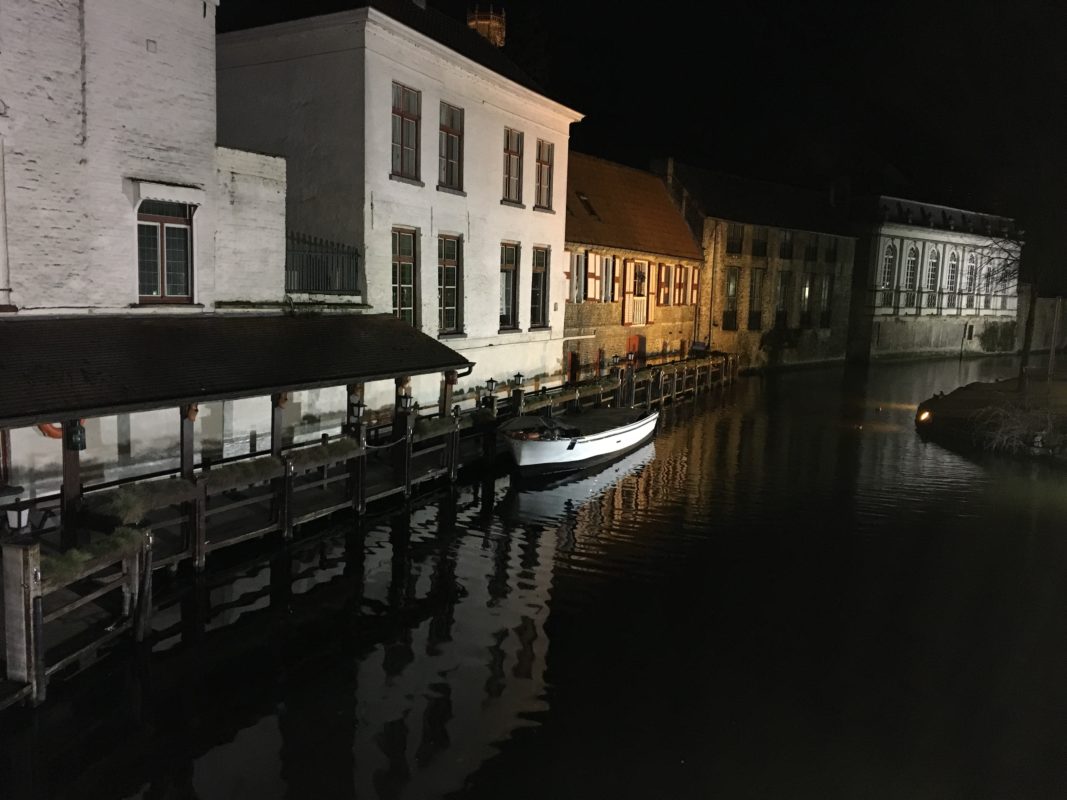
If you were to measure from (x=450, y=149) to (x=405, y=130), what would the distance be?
1763 millimetres

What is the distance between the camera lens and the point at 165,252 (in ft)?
43.5

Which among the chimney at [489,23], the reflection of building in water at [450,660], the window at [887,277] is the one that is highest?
the chimney at [489,23]

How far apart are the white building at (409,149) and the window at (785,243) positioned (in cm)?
2231

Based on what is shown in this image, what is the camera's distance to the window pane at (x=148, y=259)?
12930 millimetres

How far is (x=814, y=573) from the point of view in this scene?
12.8 metres

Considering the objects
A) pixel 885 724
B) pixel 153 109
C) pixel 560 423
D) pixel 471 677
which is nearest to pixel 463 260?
pixel 560 423

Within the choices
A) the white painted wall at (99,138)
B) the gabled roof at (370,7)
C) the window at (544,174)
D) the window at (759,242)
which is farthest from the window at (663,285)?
the white painted wall at (99,138)

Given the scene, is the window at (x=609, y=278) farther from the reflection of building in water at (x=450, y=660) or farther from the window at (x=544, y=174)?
the reflection of building in water at (x=450, y=660)

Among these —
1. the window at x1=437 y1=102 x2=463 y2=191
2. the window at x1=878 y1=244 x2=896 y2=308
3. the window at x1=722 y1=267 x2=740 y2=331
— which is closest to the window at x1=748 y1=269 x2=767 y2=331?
the window at x1=722 y1=267 x2=740 y2=331

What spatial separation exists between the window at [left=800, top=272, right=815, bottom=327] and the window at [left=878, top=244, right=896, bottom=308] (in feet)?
21.5

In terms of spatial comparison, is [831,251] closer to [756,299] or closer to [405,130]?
[756,299]

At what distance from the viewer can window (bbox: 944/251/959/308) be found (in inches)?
2135

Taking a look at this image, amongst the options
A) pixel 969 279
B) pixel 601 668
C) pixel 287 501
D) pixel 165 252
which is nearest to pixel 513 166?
pixel 165 252

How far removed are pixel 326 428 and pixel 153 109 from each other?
6.68 metres
